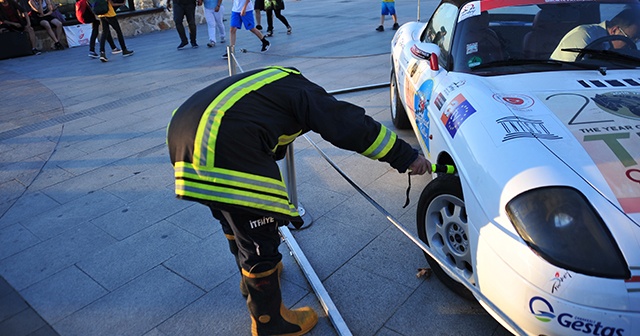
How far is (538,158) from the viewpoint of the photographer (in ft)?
7.44

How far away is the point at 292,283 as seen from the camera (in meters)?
3.18

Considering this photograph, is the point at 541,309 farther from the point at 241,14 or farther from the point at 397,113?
the point at 241,14

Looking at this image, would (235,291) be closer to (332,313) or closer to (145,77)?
(332,313)

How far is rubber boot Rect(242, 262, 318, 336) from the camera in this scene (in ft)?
8.13

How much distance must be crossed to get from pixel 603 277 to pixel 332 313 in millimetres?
1415

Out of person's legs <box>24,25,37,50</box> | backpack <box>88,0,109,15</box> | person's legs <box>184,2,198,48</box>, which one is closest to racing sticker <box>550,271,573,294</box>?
backpack <box>88,0,109,15</box>

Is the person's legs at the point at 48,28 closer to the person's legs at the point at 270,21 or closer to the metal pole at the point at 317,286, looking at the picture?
the person's legs at the point at 270,21

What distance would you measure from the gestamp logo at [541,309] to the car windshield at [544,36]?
178 cm

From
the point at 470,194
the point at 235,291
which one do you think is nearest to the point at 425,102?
the point at 470,194

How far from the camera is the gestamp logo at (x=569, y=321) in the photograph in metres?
1.86

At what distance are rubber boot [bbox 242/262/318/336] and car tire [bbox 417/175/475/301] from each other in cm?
82

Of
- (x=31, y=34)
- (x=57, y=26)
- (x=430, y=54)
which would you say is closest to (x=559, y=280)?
(x=430, y=54)

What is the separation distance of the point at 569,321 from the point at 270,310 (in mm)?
1406

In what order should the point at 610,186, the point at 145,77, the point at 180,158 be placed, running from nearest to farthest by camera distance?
the point at 610,186
the point at 180,158
the point at 145,77
